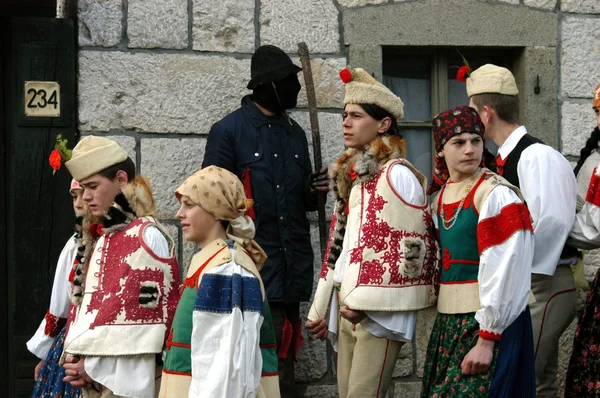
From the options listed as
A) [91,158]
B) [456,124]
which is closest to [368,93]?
[456,124]

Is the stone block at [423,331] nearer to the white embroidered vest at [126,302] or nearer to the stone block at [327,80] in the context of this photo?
the stone block at [327,80]

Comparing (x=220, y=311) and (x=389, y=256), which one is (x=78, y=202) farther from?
(x=389, y=256)

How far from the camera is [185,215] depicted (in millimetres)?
4723

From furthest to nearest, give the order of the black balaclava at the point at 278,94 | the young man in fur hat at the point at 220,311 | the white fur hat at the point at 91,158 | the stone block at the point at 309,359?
the stone block at the point at 309,359 < the black balaclava at the point at 278,94 < the white fur hat at the point at 91,158 < the young man in fur hat at the point at 220,311

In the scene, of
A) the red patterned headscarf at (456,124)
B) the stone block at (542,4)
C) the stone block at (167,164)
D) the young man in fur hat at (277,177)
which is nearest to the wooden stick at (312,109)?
the young man in fur hat at (277,177)

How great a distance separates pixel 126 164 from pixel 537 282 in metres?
2.15

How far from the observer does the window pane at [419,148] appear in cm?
693

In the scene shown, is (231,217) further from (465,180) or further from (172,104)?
(172,104)

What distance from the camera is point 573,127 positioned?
6844 millimetres

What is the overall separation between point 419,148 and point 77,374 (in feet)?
9.54

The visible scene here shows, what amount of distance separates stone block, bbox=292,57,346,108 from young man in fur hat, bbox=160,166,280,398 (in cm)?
194

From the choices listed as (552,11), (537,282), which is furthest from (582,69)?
(537,282)

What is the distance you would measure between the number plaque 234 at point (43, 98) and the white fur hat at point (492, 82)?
2.39 meters

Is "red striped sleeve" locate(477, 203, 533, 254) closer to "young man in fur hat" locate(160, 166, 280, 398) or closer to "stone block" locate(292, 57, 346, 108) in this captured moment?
"young man in fur hat" locate(160, 166, 280, 398)
